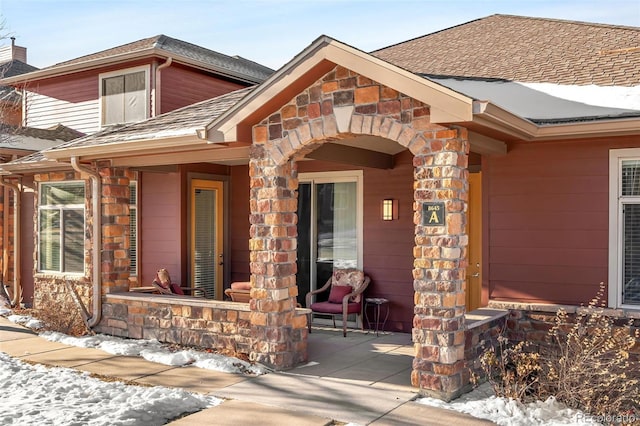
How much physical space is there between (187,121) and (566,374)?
5.80m

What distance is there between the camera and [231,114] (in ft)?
22.8

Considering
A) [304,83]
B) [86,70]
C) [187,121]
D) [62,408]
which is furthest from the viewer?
[86,70]

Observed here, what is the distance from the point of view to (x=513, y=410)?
5.38 m

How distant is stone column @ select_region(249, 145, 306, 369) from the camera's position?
695cm

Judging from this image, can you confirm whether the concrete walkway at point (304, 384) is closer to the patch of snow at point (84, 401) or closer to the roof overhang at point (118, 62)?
the patch of snow at point (84, 401)

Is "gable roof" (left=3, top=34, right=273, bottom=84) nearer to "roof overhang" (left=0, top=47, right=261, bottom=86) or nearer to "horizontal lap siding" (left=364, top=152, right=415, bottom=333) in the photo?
"roof overhang" (left=0, top=47, right=261, bottom=86)

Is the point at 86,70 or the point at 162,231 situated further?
the point at 86,70

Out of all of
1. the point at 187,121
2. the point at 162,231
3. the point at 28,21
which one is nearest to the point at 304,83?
the point at 187,121

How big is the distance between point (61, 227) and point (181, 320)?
3.93 meters

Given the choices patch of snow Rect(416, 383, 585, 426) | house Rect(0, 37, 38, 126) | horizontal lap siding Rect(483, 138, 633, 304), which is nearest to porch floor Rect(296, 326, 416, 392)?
patch of snow Rect(416, 383, 585, 426)

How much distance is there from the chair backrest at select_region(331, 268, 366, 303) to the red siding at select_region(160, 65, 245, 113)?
4.56 meters

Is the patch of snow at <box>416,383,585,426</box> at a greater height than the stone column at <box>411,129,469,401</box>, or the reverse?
the stone column at <box>411,129,469,401</box>

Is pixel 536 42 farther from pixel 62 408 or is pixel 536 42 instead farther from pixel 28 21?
pixel 28 21

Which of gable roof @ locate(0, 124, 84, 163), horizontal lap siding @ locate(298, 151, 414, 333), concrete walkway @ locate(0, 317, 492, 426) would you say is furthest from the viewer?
gable roof @ locate(0, 124, 84, 163)
